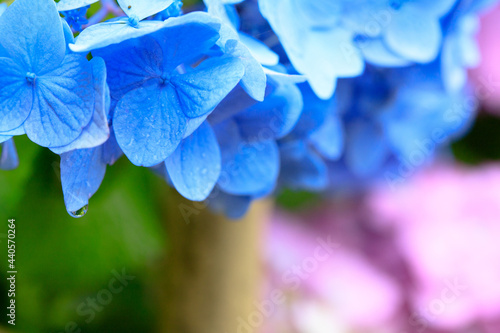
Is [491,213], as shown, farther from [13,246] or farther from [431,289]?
[13,246]

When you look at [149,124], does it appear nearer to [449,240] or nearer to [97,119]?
[97,119]

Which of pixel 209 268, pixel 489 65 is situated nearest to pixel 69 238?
pixel 209 268

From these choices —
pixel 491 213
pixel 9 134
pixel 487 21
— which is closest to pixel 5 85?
pixel 9 134

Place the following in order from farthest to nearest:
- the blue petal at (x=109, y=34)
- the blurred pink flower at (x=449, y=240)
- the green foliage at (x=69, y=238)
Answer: the blurred pink flower at (x=449, y=240)
the green foliage at (x=69, y=238)
the blue petal at (x=109, y=34)

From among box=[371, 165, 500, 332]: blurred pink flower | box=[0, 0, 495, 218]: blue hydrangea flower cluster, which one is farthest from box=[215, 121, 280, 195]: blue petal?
box=[371, 165, 500, 332]: blurred pink flower

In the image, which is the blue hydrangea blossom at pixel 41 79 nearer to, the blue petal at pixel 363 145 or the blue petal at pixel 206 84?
the blue petal at pixel 206 84

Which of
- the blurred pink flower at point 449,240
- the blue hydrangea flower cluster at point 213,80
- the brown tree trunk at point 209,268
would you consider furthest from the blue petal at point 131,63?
the blurred pink flower at point 449,240

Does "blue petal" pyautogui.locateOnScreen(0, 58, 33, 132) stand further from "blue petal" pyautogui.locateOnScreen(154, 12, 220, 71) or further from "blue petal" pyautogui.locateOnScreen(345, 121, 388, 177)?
"blue petal" pyautogui.locateOnScreen(345, 121, 388, 177)
